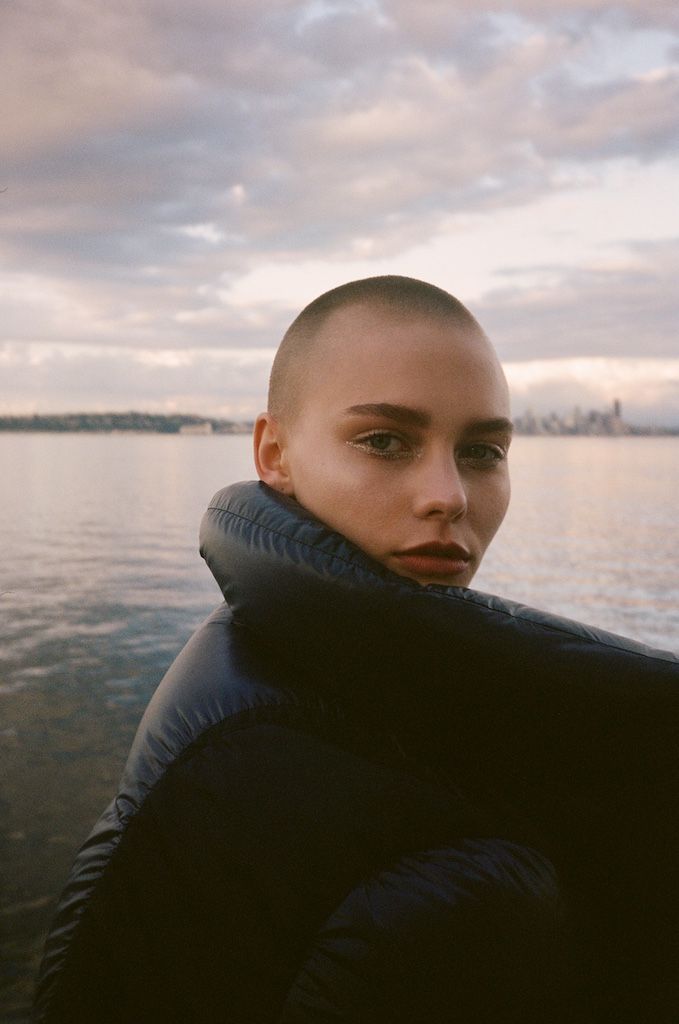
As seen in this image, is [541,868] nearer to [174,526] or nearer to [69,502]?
[174,526]

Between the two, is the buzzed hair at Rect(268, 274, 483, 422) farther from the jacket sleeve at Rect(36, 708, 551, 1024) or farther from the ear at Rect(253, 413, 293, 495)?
the jacket sleeve at Rect(36, 708, 551, 1024)

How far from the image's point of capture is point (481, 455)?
Answer: 2100 mm

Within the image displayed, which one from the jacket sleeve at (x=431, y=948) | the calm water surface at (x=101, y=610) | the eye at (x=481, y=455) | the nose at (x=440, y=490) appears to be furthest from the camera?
the calm water surface at (x=101, y=610)

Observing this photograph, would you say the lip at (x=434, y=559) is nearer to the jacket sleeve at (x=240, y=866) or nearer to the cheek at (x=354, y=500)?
the cheek at (x=354, y=500)

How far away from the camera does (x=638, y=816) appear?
1.54 meters

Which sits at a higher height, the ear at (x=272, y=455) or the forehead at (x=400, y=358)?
the forehead at (x=400, y=358)

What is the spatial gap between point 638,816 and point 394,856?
0.50 meters

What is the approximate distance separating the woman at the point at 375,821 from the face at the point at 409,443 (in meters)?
0.21

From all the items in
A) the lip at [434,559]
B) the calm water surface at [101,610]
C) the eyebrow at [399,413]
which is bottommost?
the calm water surface at [101,610]

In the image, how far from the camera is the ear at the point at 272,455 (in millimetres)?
2225

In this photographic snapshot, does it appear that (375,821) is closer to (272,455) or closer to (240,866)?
(240,866)

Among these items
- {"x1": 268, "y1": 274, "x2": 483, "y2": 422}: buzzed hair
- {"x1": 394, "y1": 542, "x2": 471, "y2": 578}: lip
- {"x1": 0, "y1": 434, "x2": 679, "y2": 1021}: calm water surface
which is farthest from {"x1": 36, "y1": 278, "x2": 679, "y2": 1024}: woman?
{"x1": 0, "y1": 434, "x2": 679, "y2": 1021}: calm water surface

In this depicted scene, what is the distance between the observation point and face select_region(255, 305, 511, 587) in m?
1.92

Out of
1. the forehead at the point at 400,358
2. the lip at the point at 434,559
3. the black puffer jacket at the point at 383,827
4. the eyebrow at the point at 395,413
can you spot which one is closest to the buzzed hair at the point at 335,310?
the forehead at the point at 400,358
